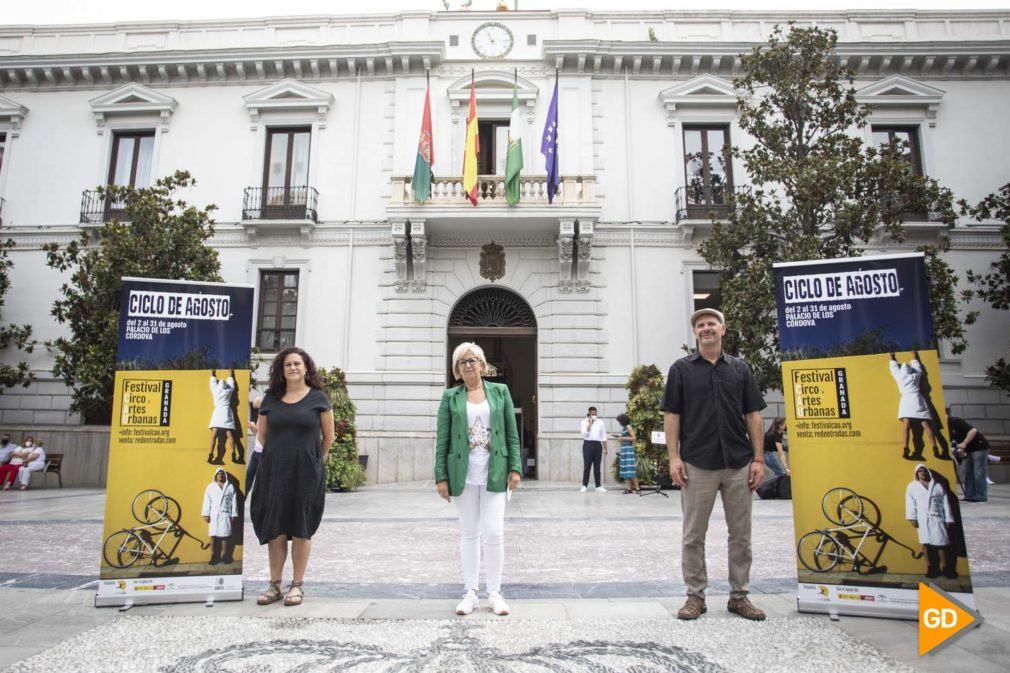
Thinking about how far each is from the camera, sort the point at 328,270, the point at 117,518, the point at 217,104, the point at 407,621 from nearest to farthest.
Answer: the point at 407,621, the point at 117,518, the point at 328,270, the point at 217,104

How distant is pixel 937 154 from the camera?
1565 cm

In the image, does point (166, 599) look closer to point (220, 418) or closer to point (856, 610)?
point (220, 418)

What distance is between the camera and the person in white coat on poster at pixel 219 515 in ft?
14.4

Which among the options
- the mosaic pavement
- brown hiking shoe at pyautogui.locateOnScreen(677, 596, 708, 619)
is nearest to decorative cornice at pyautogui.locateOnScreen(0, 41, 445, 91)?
the mosaic pavement

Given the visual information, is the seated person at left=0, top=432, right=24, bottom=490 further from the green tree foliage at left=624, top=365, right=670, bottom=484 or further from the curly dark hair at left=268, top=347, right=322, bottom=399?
the green tree foliage at left=624, top=365, right=670, bottom=484

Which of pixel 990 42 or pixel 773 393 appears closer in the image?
pixel 773 393

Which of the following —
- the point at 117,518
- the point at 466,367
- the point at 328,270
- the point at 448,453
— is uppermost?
the point at 328,270

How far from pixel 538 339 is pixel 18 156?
15447mm

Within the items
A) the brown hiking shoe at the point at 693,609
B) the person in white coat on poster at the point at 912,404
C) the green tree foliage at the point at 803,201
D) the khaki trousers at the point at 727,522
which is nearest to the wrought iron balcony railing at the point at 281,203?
the green tree foliage at the point at 803,201

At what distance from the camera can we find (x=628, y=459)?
12109 millimetres

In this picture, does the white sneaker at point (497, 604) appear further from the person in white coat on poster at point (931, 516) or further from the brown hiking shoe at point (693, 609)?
the person in white coat on poster at point (931, 516)

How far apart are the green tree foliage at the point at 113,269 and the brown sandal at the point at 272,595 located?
33.6 feet

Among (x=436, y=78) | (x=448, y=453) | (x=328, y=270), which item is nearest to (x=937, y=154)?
(x=436, y=78)

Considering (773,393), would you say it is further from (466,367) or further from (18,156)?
(18,156)
